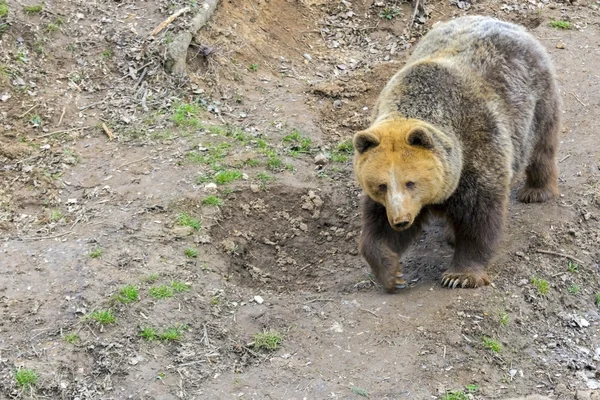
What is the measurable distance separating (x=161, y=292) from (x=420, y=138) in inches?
100

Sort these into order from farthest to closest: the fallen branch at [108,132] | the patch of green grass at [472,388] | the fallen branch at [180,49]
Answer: the fallen branch at [180,49] < the fallen branch at [108,132] < the patch of green grass at [472,388]

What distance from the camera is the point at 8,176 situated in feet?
26.4

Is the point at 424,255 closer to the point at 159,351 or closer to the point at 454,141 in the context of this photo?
the point at 454,141

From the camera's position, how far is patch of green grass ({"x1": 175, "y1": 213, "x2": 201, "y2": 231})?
735 centimetres

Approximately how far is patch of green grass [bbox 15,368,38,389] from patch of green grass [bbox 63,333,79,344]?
15.0 inches

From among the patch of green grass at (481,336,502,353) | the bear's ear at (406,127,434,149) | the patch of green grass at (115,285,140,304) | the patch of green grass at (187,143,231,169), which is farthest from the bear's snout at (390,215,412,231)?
the patch of green grass at (187,143,231,169)

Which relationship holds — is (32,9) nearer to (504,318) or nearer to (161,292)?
(161,292)

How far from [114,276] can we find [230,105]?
12.3 feet

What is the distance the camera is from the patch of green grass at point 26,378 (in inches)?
216

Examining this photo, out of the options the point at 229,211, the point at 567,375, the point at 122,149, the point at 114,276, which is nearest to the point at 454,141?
the point at 567,375

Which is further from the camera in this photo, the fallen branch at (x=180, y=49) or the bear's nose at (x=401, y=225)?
the fallen branch at (x=180, y=49)

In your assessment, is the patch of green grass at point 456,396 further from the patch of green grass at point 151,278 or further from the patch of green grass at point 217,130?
the patch of green grass at point 217,130

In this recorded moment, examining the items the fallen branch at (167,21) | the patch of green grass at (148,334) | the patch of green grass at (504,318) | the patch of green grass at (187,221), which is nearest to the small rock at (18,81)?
the fallen branch at (167,21)

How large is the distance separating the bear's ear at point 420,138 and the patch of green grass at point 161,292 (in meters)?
2.39
